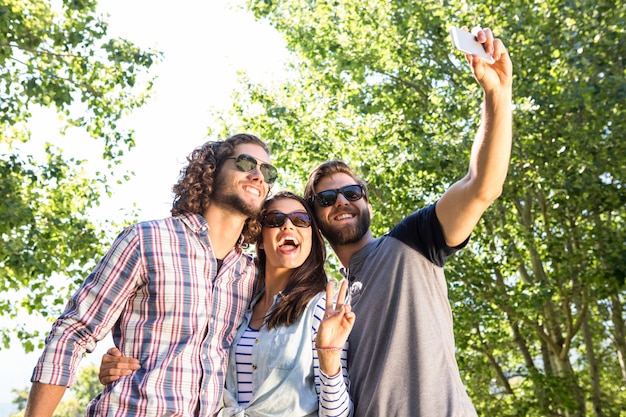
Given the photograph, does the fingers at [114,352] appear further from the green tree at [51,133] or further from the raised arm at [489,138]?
the green tree at [51,133]

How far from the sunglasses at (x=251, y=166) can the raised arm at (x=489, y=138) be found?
36.1 inches

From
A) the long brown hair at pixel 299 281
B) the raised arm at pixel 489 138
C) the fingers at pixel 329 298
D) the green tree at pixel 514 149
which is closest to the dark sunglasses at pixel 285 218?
the long brown hair at pixel 299 281

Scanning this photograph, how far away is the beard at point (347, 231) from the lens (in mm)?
3602

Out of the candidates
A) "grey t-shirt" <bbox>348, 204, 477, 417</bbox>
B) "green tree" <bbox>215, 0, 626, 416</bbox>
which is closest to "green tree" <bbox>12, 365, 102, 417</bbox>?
"green tree" <bbox>215, 0, 626, 416</bbox>

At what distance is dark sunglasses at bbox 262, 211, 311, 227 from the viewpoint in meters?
3.57

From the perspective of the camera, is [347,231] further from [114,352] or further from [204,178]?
[114,352]

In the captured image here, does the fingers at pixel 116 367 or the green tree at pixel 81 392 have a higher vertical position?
the green tree at pixel 81 392

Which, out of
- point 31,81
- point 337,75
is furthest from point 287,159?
point 31,81

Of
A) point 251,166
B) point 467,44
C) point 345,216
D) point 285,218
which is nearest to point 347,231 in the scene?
point 345,216

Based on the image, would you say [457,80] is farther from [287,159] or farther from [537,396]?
[537,396]

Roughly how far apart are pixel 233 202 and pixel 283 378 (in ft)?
2.78

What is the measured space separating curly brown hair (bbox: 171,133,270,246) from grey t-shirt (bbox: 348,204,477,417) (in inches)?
23.6

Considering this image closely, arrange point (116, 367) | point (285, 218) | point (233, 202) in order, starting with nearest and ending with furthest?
1. point (116, 367)
2. point (233, 202)
3. point (285, 218)

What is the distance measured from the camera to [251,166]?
3514 millimetres
